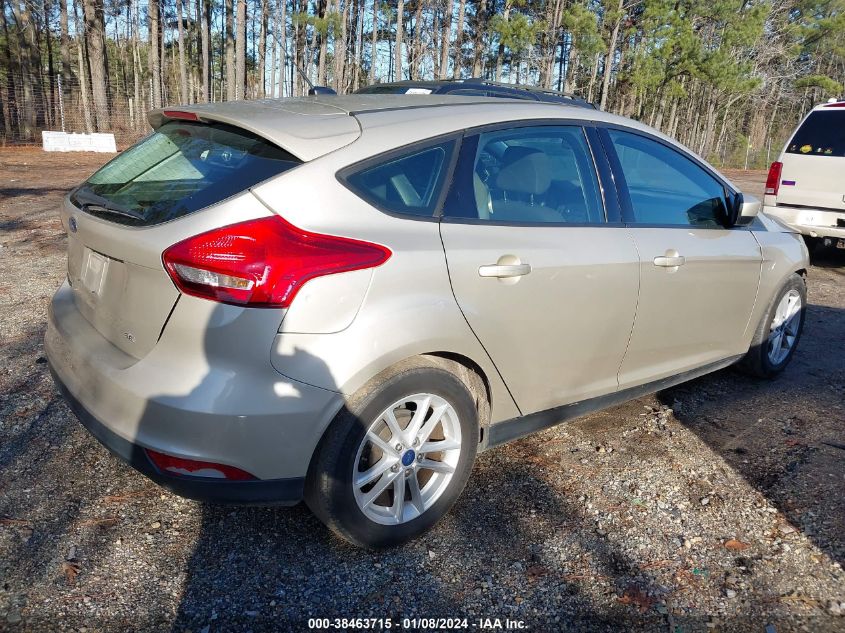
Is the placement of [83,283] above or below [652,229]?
below

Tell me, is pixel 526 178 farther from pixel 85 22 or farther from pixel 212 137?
pixel 85 22

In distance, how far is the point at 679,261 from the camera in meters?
3.46

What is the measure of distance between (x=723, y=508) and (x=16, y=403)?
370 centimetres

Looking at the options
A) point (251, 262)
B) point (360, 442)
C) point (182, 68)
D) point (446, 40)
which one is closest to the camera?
point (251, 262)

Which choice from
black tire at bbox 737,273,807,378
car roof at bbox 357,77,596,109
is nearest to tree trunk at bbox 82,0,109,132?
car roof at bbox 357,77,596,109

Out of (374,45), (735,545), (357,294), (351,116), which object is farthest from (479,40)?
(357,294)

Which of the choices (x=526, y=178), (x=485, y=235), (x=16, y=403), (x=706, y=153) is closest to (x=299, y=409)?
(x=485, y=235)

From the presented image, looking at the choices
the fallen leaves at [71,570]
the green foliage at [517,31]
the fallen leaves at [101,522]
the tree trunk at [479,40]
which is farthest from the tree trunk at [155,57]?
the fallen leaves at [71,570]

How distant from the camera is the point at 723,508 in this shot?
3.07 metres

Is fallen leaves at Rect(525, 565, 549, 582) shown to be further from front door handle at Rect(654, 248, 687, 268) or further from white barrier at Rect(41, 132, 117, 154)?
white barrier at Rect(41, 132, 117, 154)

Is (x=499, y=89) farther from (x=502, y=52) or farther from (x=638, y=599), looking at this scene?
(x=502, y=52)

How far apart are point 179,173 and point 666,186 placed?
2.55m

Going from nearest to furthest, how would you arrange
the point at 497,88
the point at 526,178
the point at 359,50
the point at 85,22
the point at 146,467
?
the point at 146,467, the point at 526,178, the point at 497,88, the point at 85,22, the point at 359,50

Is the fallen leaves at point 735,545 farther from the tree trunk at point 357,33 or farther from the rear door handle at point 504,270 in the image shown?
the tree trunk at point 357,33
